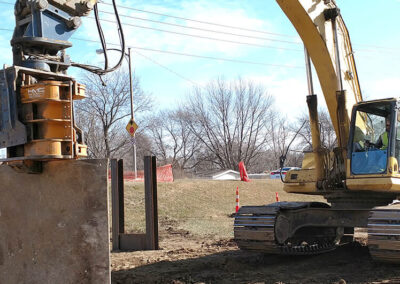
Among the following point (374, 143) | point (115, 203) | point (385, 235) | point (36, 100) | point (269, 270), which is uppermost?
point (36, 100)

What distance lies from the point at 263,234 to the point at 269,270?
1.92 feet

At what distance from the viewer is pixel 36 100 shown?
4.54 meters

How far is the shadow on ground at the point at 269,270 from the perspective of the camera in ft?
21.9

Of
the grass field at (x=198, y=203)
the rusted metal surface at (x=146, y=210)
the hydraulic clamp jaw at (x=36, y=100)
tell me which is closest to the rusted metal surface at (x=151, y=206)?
the rusted metal surface at (x=146, y=210)

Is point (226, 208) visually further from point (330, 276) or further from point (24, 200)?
point (24, 200)

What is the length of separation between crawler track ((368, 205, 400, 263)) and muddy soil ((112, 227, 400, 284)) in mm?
281

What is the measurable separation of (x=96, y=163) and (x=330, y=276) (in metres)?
3.81

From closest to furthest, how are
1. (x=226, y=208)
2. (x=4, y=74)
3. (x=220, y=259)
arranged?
(x=4, y=74)
(x=220, y=259)
(x=226, y=208)

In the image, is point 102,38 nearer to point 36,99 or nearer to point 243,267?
point 36,99

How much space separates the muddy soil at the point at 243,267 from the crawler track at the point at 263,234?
7.5 inches

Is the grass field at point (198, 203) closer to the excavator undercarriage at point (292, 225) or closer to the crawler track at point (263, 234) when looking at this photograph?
the excavator undercarriage at point (292, 225)

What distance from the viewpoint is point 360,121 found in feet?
25.9

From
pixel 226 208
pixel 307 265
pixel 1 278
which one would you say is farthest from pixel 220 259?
pixel 226 208

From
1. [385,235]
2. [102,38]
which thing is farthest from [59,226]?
[385,235]
